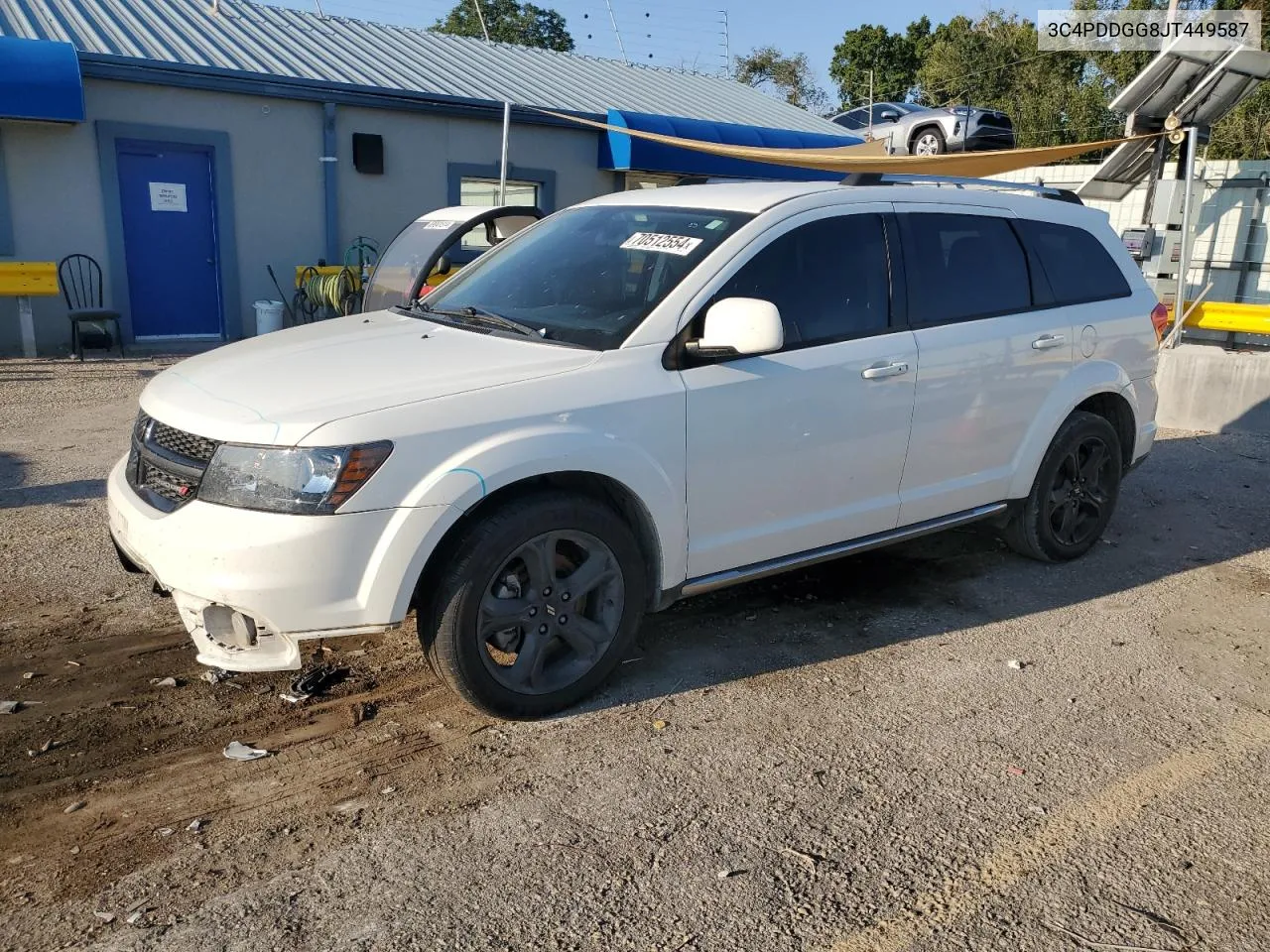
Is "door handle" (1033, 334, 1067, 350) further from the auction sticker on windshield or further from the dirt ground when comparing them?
the auction sticker on windshield

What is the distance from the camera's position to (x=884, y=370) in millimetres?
4430

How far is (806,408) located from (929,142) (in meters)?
14.9

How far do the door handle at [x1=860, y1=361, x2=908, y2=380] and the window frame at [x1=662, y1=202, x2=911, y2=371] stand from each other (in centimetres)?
14

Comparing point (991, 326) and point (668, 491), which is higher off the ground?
point (991, 326)

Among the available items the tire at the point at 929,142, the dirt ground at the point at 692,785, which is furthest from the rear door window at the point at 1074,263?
the tire at the point at 929,142

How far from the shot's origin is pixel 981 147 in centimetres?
1717

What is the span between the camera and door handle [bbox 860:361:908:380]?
14.4 ft

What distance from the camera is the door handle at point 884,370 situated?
438 cm

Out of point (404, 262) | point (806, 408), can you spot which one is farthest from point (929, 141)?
point (806, 408)

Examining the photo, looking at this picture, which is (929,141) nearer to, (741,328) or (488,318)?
(488,318)

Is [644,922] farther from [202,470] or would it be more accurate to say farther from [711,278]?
[711,278]

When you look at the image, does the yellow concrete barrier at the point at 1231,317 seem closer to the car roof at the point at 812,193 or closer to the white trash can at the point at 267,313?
the car roof at the point at 812,193

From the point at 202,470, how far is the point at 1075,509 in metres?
4.38

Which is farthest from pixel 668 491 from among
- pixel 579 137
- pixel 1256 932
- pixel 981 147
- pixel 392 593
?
pixel 981 147
